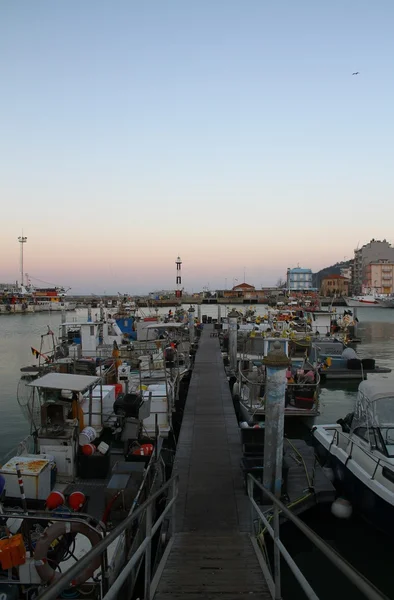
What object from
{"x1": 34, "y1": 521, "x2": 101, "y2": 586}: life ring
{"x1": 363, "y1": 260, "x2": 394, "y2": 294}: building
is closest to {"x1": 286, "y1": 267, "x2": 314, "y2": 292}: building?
{"x1": 363, "y1": 260, "x2": 394, "y2": 294}: building

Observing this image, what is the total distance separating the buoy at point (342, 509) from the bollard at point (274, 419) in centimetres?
231

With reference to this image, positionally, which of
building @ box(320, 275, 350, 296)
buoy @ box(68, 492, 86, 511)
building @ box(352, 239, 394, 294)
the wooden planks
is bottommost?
buoy @ box(68, 492, 86, 511)

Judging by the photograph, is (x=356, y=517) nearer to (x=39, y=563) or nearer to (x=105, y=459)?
(x=105, y=459)

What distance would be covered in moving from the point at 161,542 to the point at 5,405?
17525mm

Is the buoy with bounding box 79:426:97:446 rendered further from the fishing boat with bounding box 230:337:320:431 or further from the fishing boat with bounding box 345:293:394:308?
the fishing boat with bounding box 345:293:394:308

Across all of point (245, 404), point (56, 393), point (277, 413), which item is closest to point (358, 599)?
point (277, 413)

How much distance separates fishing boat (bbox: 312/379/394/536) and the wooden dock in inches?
101

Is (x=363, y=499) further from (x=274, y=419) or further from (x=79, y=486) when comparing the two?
(x=79, y=486)

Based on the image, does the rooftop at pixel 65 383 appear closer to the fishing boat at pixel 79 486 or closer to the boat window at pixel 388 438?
the fishing boat at pixel 79 486

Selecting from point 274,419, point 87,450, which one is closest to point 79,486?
point 87,450

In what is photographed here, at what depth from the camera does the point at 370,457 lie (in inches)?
378

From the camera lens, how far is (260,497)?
8922mm

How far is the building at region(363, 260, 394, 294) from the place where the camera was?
13700 cm

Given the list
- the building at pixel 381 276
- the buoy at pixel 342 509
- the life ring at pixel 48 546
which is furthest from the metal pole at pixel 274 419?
the building at pixel 381 276
